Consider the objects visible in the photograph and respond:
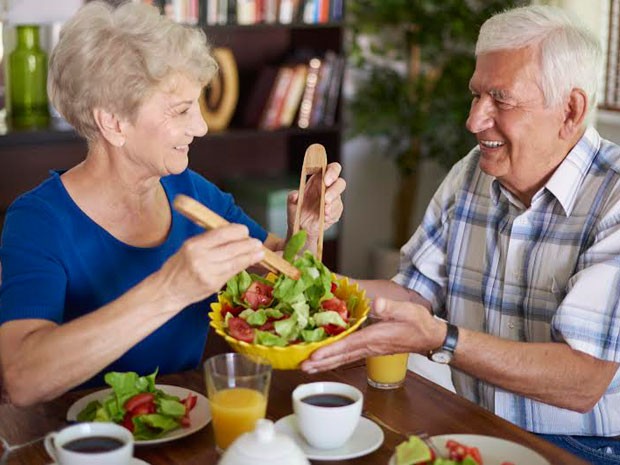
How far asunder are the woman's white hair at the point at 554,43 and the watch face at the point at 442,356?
0.55m

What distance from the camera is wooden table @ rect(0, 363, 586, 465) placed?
1488 mm

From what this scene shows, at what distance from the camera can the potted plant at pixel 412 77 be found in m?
4.01

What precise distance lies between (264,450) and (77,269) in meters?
0.76

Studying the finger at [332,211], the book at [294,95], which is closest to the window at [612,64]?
the book at [294,95]

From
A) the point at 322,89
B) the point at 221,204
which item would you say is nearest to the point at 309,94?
the point at 322,89

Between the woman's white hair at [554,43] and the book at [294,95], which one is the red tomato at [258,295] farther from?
the book at [294,95]

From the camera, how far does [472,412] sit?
5.39ft

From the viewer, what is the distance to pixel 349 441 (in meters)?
1.50

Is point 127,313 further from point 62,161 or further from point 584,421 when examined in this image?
point 62,161

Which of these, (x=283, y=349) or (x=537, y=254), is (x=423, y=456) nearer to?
(x=283, y=349)

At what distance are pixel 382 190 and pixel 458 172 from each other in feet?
7.89

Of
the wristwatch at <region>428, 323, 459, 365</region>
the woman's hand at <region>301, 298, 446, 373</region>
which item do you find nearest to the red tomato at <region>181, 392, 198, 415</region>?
the woman's hand at <region>301, 298, 446, 373</region>

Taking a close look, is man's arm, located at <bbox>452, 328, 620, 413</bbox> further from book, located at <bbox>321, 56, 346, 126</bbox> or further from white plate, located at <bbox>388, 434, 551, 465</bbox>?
book, located at <bbox>321, 56, 346, 126</bbox>

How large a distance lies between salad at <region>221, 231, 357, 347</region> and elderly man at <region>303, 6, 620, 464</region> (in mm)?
123
